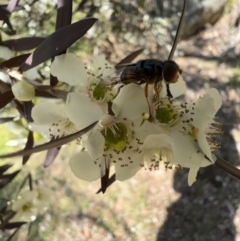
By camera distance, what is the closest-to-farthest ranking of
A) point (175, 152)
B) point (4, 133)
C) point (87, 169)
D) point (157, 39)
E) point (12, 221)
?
point (175, 152), point (87, 169), point (12, 221), point (4, 133), point (157, 39)

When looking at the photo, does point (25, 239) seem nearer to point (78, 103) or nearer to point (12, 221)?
point (12, 221)

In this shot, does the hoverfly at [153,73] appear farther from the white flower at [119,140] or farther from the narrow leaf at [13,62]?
the narrow leaf at [13,62]

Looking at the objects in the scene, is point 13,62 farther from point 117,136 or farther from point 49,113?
point 117,136

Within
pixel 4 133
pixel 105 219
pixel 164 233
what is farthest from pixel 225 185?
pixel 4 133

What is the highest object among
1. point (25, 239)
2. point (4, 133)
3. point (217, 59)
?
point (217, 59)

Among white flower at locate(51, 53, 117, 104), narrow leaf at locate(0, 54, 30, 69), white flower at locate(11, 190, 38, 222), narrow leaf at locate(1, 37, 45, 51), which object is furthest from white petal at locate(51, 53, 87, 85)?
white flower at locate(11, 190, 38, 222)

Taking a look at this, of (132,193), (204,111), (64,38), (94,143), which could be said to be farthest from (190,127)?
(132,193)

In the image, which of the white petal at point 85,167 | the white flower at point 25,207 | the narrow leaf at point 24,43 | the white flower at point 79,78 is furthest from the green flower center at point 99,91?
the white flower at point 25,207

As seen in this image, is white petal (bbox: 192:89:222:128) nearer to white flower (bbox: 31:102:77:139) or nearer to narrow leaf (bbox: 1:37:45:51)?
white flower (bbox: 31:102:77:139)
